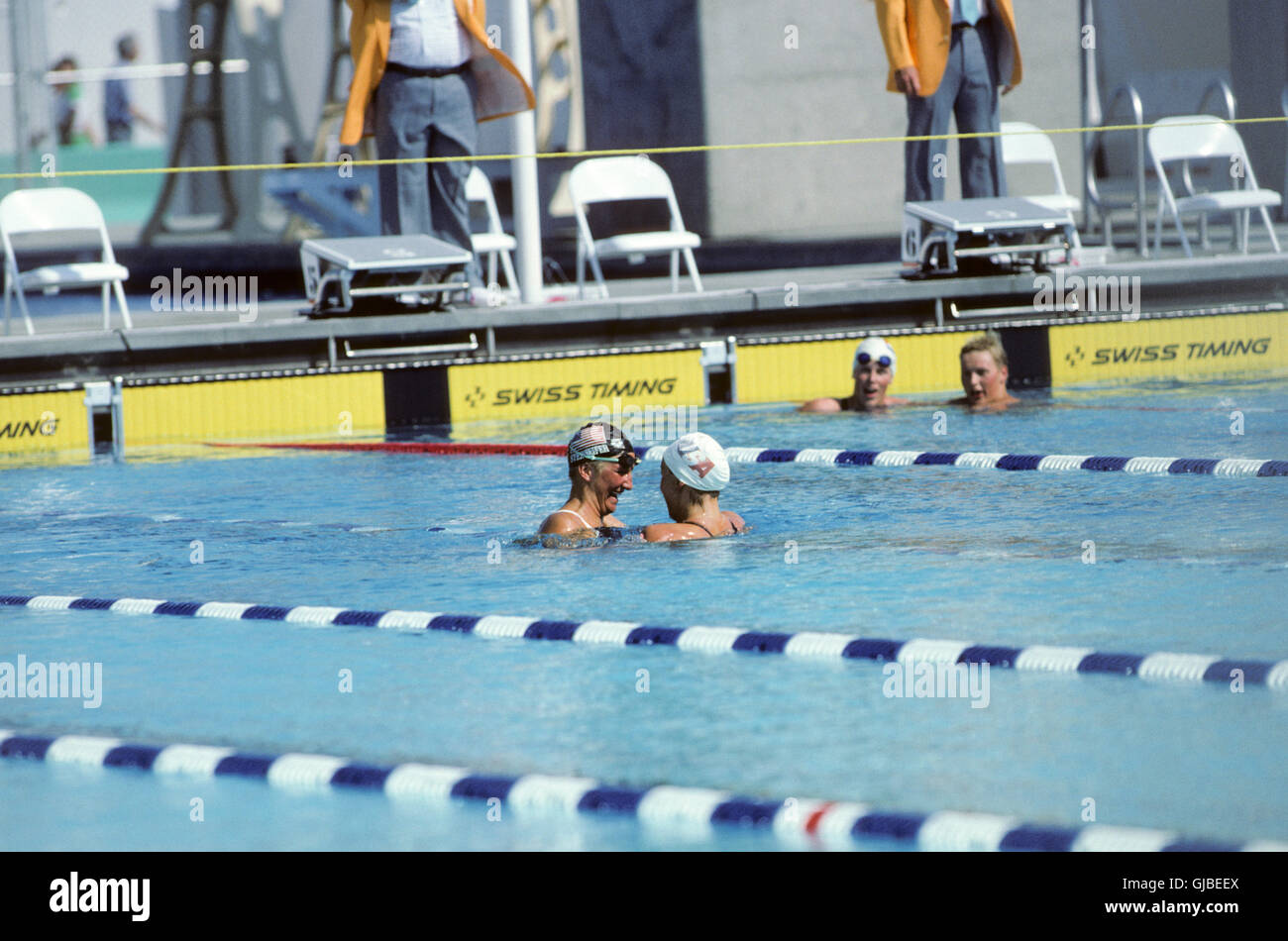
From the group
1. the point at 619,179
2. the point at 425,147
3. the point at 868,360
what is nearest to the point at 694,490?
the point at 868,360

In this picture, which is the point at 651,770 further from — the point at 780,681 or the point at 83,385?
the point at 83,385

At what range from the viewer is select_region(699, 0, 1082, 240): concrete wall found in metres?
14.5

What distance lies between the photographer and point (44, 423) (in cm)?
947

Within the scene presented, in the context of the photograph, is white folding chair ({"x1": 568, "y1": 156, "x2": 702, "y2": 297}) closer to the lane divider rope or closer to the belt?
the belt

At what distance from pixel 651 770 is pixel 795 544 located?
2.79m

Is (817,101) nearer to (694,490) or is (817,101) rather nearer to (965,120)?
(965,120)

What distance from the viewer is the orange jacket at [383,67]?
950 centimetres

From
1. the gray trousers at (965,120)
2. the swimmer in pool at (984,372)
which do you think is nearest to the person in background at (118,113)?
the gray trousers at (965,120)

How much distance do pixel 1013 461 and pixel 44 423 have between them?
493 cm

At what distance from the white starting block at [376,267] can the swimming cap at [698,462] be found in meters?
3.76

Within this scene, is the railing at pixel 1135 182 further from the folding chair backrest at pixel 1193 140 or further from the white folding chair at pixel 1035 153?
the white folding chair at pixel 1035 153

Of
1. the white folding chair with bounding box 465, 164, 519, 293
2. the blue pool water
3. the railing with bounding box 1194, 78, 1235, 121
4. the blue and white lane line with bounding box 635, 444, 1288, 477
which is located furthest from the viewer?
the railing with bounding box 1194, 78, 1235, 121

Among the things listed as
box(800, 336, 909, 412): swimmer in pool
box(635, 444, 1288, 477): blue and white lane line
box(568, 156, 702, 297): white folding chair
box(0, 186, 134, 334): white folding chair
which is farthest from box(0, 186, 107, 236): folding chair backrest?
box(800, 336, 909, 412): swimmer in pool
